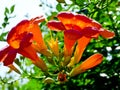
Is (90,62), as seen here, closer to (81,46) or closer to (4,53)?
(81,46)

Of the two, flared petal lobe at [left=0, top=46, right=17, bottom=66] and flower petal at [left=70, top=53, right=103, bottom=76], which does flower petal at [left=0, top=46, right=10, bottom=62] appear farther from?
flower petal at [left=70, top=53, right=103, bottom=76]

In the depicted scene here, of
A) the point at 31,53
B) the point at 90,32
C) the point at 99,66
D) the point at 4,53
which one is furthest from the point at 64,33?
A: the point at 99,66

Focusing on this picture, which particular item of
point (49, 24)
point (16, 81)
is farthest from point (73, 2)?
point (49, 24)

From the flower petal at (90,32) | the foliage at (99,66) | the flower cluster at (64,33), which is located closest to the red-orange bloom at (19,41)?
the flower cluster at (64,33)

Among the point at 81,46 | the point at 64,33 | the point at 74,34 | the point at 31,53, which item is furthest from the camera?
the point at 81,46

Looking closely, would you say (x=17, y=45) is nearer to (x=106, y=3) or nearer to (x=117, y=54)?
(x=106, y=3)

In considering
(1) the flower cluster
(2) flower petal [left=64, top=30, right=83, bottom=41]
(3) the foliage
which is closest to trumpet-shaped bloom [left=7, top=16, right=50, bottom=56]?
(1) the flower cluster

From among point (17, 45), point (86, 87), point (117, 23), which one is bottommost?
point (86, 87)

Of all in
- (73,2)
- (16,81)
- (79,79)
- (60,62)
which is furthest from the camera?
(79,79)

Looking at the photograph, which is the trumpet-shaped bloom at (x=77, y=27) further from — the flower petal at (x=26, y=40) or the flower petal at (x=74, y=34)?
the flower petal at (x=26, y=40)

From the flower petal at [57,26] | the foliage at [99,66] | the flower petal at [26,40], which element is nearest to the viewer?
the flower petal at [26,40]

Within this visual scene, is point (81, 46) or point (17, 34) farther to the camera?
point (81, 46)
